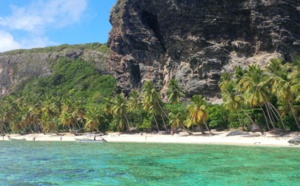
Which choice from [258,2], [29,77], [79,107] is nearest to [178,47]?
[258,2]

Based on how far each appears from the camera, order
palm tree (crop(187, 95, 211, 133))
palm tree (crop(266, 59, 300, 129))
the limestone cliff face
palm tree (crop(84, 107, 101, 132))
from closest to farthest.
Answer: palm tree (crop(266, 59, 300, 129)) → palm tree (crop(187, 95, 211, 133)) → palm tree (crop(84, 107, 101, 132)) → the limestone cliff face

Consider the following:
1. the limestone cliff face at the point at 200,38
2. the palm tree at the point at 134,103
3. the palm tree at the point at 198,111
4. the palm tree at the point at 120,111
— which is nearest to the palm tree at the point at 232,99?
the palm tree at the point at 198,111

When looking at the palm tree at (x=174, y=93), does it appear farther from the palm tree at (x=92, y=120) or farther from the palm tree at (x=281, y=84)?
the palm tree at (x=281, y=84)

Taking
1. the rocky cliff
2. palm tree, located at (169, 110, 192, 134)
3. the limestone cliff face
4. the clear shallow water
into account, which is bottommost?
the clear shallow water

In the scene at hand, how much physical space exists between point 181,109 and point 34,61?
111833mm

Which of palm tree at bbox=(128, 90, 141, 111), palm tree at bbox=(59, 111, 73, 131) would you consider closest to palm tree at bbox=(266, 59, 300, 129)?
palm tree at bbox=(128, 90, 141, 111)

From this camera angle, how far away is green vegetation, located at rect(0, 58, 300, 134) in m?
47.2

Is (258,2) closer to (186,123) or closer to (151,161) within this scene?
(186,123)

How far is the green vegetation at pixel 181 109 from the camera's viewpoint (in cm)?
4725

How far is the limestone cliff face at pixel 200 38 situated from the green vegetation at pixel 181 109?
558 cm

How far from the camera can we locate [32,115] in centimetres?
8106

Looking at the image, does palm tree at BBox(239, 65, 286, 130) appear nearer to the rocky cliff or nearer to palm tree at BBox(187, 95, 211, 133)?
palm tree at BBox(187, 95, 211, 133)

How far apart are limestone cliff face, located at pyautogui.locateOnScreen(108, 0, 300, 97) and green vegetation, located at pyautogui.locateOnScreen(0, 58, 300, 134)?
220 inches

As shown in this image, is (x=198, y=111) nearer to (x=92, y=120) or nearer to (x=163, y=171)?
(x=92, y=120)
